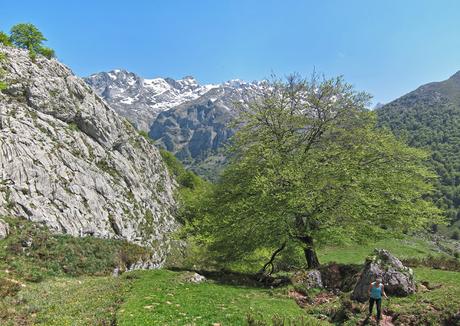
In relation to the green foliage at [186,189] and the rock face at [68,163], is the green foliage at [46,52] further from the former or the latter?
the green foliage at [186,189]

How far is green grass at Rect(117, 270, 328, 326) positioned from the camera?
1621 cm

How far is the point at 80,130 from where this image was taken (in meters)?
60.2

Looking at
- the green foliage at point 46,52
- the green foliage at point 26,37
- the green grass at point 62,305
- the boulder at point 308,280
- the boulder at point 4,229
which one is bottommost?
the boulder at point 308,280

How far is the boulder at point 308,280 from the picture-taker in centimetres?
2658

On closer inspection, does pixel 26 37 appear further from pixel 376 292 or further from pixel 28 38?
pixel 376 292

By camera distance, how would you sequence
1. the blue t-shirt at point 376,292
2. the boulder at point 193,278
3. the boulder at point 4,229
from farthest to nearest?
the boulder at point 4,229
the boulder at point 193,278
the blue t-shirt at point 376,292

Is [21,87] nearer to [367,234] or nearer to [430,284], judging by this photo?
[367,234]

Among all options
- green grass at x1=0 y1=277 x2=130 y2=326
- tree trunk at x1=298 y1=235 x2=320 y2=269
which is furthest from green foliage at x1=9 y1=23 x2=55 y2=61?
tree trunk at x1=298 y1=235 x2=320 y2=269

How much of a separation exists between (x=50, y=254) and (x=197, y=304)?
21.7 m

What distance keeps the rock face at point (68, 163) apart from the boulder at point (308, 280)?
28794 millimetres

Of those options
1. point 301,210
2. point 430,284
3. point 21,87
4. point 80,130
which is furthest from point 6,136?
point 430,284

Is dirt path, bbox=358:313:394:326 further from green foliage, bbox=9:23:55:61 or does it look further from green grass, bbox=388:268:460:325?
green foliage, bbox=9:23:55:61

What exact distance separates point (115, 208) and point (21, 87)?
2421cm

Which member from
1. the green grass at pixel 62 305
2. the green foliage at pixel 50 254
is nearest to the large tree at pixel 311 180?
the green grass at pixel 62 305
